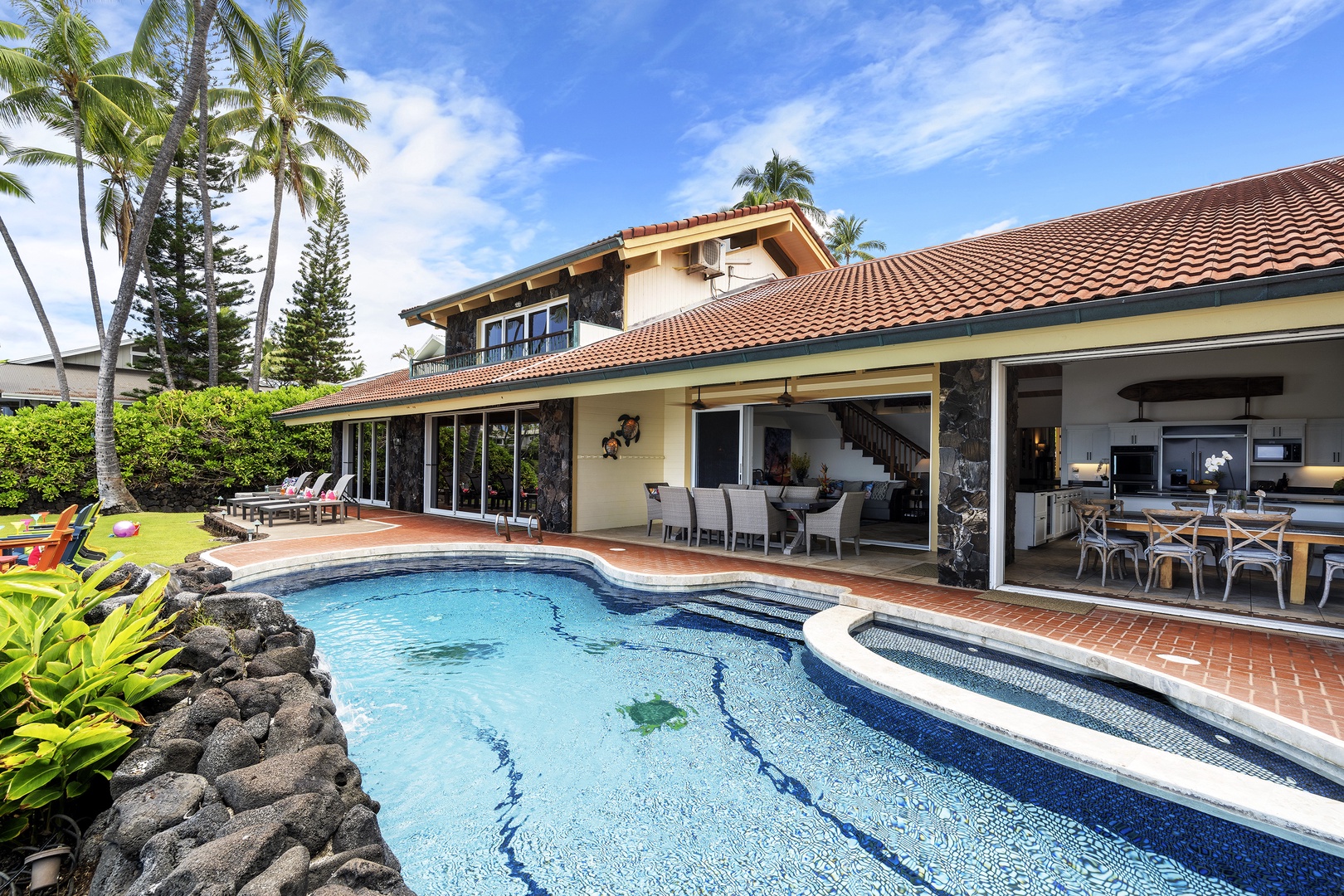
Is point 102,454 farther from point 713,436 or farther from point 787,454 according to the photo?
point 787,454

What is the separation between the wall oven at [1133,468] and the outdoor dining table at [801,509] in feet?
18.5

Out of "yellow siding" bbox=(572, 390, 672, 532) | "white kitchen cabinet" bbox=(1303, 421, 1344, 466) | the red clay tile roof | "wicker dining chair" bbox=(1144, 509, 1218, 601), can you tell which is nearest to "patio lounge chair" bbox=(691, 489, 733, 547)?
the red clay tile roof

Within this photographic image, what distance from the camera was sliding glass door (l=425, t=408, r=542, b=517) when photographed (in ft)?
44.1

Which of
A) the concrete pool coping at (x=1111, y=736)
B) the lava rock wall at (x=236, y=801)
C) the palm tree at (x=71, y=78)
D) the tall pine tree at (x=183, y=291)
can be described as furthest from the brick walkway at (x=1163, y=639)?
the tall pine tree at (x=183, y=291)

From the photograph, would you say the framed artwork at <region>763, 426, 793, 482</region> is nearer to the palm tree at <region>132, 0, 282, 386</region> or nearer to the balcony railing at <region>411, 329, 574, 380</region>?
the balcony railing at <region>411, 329, 574, 380</region>

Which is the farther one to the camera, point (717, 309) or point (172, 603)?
point (717, 309)

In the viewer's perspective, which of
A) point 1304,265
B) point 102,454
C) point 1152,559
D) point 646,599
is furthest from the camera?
point 102,454

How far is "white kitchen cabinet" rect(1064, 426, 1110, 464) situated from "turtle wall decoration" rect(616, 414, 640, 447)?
8516mm

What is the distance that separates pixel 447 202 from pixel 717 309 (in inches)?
666

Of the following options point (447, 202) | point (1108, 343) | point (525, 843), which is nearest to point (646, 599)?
point (525, 843)

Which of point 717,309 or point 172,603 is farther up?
point 717,309

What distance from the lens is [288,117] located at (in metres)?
21.9

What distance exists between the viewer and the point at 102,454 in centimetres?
1404

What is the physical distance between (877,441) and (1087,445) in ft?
13.6
